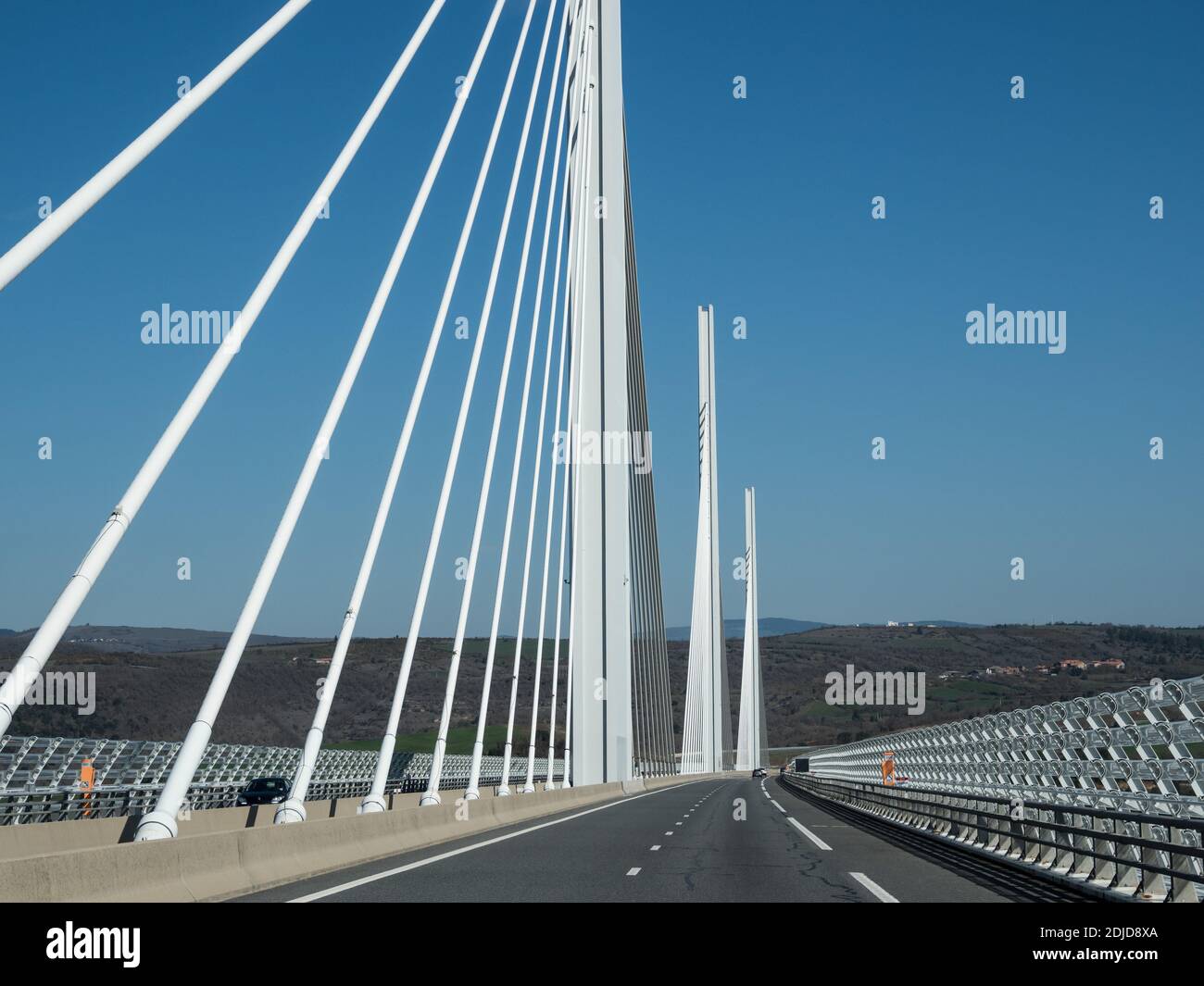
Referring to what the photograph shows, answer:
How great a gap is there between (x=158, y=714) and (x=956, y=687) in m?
59.8

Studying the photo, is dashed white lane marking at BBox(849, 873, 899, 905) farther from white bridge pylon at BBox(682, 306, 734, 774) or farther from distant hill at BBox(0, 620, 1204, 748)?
white bridge pylon at BBox(682, 306, 734, 774)

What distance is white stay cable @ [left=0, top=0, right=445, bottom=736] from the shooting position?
32.7ft

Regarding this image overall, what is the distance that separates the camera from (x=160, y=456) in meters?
11.3

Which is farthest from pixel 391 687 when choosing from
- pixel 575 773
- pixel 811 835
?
pixel 811 835

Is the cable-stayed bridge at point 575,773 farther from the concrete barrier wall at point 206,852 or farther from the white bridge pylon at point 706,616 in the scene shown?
the white bridge pylon at point 706,616

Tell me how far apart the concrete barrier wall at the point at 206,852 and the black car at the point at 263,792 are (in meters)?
19.7

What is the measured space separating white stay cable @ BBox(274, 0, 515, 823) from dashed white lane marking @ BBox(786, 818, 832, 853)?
7709mm


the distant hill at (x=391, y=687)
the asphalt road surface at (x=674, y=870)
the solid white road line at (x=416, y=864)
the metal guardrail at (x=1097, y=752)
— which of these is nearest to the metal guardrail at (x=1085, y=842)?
the metal guardrail at (x=1097, y=752)

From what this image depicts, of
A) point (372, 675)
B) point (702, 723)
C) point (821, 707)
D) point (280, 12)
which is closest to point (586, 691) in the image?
point (280, 12)

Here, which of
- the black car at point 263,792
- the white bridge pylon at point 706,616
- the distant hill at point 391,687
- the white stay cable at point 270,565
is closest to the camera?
the white stay cable at point 270,565

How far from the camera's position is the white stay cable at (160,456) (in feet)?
32.7

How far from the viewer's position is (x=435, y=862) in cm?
1783
